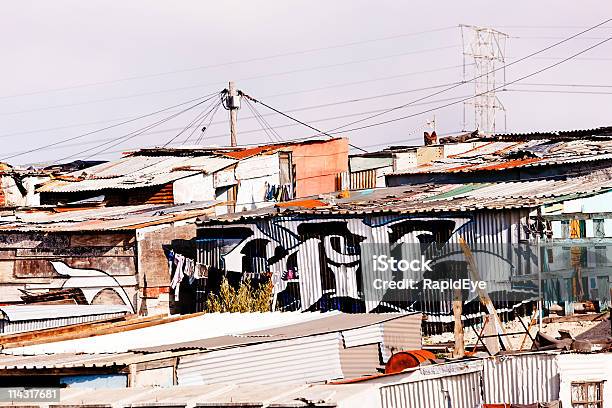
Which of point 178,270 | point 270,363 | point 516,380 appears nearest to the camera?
point 516,380

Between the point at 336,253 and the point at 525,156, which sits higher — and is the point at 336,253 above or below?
below

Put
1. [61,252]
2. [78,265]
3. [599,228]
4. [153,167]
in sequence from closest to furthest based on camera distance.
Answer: [599,228] < [78,265] < [61,252] < [153,167]

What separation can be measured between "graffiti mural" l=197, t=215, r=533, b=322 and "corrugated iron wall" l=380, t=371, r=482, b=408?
6.34 metres

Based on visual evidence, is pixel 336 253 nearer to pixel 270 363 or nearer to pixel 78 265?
pixel 78 265

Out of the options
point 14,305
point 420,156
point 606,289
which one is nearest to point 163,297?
point 14,305

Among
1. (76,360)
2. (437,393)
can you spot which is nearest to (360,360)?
(437,393)

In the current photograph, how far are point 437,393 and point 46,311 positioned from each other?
1251 cm

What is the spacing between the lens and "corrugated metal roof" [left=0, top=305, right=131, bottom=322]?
2658 cm

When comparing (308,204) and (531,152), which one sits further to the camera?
(531,152)

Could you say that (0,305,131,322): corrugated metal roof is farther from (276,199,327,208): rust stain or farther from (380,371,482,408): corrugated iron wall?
(380,371,482,408): corrugated iron wall

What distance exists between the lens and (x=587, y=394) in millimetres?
17797

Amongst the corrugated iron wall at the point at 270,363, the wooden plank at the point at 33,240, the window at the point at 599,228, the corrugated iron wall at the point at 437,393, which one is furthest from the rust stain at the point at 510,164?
the corrugated iron wall at the point at 437,393

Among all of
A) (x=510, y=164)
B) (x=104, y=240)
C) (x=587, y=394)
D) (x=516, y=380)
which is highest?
(x=510, y=164)

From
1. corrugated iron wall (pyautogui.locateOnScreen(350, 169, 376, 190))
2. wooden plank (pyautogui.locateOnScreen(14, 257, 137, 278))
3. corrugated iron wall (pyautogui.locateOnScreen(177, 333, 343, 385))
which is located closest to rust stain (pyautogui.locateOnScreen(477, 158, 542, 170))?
corrugated iron wall (pyautogui.locateOnScreen(350, 169, 376, 190))
